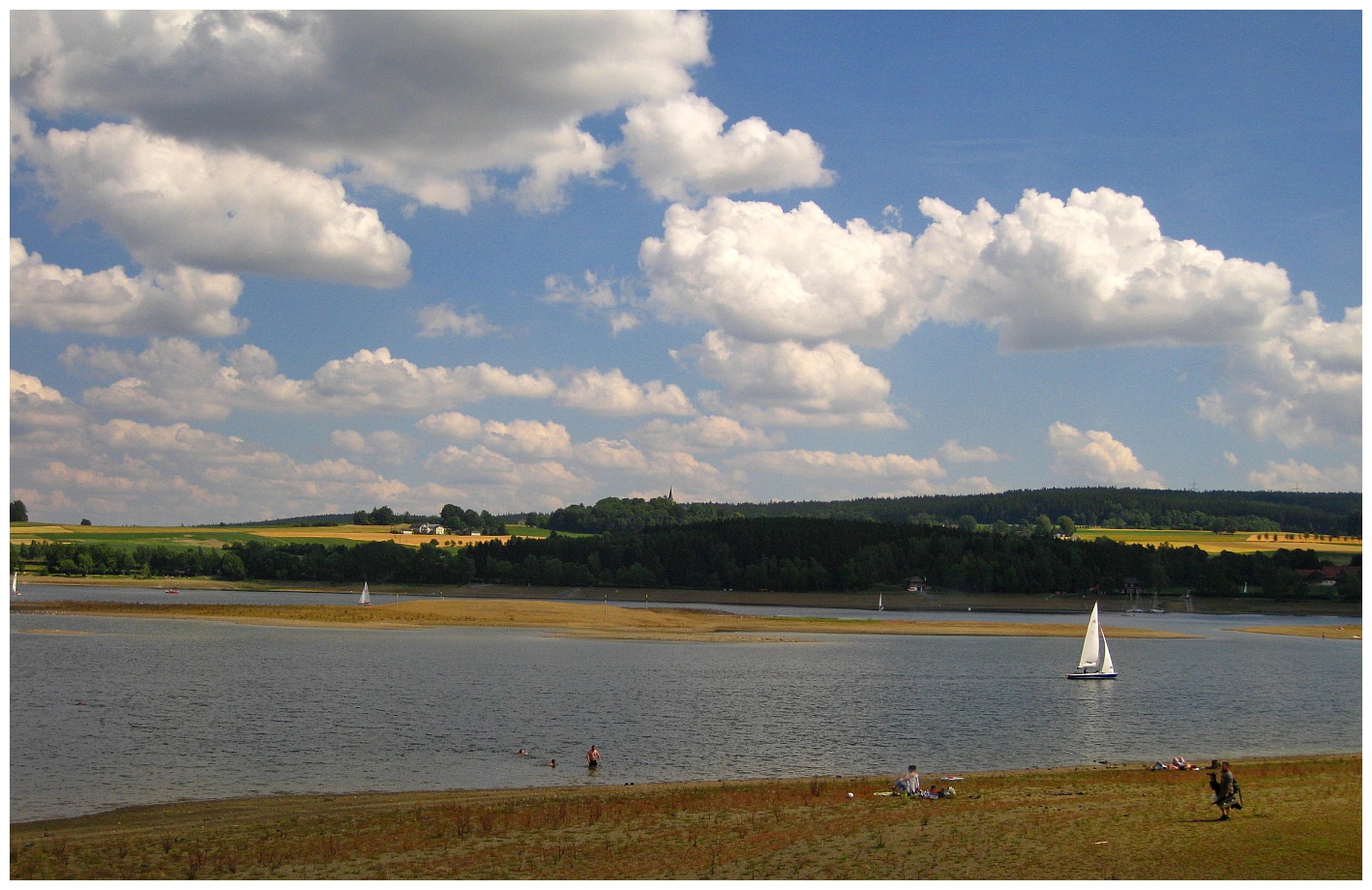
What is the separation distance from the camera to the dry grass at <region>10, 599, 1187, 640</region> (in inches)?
4769

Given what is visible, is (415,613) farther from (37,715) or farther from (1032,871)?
(1032,871)

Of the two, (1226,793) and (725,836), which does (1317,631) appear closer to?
(1226,793)

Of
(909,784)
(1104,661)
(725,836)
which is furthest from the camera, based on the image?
(1104,661)

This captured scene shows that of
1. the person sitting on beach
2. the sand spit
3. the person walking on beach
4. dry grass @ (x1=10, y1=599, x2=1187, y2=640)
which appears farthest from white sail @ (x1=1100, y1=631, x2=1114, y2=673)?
the sand spit

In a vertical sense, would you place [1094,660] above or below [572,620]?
above

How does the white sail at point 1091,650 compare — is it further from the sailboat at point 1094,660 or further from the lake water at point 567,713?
the lake water at point 567,713

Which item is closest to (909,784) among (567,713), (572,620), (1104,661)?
(567,713)

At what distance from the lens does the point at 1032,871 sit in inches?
975

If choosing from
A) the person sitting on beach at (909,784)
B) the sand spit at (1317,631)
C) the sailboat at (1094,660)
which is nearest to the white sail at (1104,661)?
the sailboat at (1094,660)

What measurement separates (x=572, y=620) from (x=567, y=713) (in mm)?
77214

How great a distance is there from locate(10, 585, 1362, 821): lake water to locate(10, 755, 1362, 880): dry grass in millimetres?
4624

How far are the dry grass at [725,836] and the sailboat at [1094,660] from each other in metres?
43.0

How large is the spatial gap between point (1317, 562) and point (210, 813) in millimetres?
195693

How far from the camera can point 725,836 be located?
2845 cm
